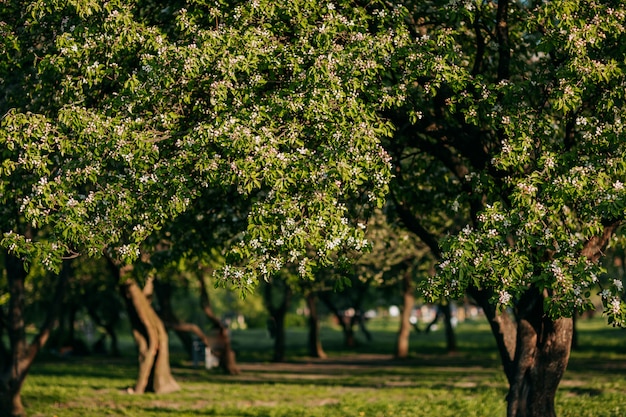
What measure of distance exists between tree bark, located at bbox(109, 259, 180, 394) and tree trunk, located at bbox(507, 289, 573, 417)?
15.3m

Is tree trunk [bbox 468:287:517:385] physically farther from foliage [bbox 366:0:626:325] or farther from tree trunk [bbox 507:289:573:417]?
foliage [bbox 366:0:626:325]

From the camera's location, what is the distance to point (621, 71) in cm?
1159

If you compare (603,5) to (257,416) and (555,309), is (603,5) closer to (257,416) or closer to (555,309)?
(555,309)

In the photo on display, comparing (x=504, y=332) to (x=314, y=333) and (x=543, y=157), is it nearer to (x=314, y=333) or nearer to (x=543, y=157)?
(x=543, y=157)

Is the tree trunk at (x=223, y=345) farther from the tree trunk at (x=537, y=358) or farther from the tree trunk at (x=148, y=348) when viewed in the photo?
the tree trunk at (x=537, y=358)

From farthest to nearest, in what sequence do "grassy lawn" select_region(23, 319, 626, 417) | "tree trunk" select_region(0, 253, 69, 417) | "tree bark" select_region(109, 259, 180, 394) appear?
"tree bark" select_region(109, 259, 180, 394), "tree trunk" select_region(0, 253, 69, 417), "grassy lawn" select_region(23, 319, 626, 417)

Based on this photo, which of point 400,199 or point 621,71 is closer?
point 621,71

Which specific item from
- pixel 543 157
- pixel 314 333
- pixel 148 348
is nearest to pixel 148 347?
pixel 148 348

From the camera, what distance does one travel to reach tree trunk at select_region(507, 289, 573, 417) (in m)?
14.9

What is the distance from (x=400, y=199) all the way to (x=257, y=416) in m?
8.59

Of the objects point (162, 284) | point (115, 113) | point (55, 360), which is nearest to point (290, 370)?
point (162, 284)

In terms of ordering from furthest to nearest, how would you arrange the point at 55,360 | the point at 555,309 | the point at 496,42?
the point at 55,360, the point at 496,42, the point at 555,309

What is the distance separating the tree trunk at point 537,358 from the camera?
48.8ft

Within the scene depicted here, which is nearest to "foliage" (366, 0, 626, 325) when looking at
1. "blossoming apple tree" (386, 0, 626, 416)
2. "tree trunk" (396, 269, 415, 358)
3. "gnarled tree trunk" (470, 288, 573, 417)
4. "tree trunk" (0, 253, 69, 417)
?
"blossoming apple tree" (386, 0, 626, 416)
